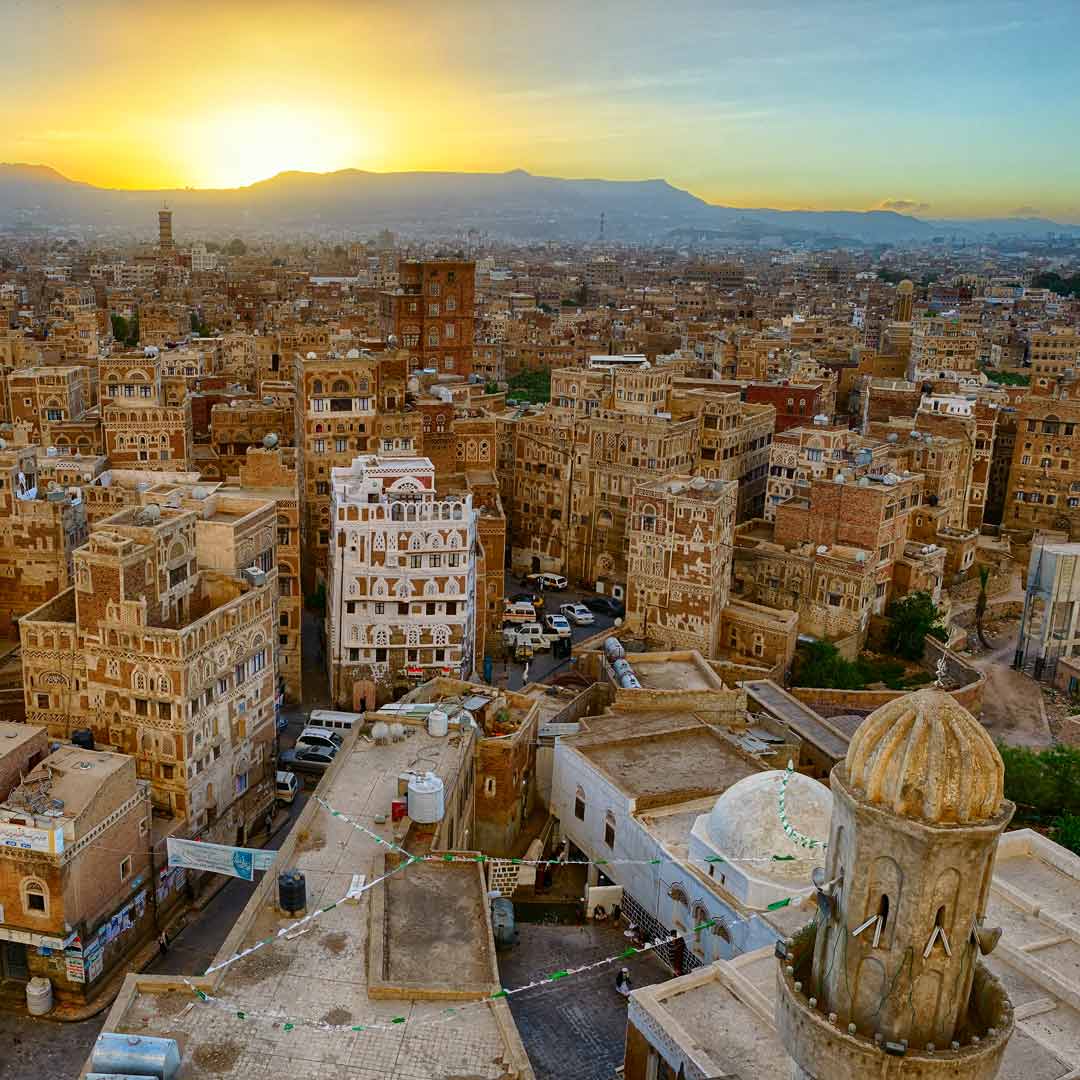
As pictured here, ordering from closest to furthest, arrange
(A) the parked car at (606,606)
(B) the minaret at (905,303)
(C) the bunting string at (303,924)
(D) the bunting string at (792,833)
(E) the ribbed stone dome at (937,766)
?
(E) the ribbed stone dome at (937,766)
(C) the bunting string at (303,924)
(D) the bunting string at (792,833)
(A) the parked car at (606,606)
(B) the minaret at (905,303)

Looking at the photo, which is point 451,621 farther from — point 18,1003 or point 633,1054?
point 633,1054

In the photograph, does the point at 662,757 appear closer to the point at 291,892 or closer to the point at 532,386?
the point at 291,892

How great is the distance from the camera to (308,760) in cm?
3919

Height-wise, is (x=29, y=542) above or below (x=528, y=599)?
above

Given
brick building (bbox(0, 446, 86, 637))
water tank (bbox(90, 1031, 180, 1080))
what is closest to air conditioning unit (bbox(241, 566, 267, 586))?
brick building (bbox(0, 446, 86, 637))

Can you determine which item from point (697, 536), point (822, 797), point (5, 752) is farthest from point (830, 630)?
point (5, 752)

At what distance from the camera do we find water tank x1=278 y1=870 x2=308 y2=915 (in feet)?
78.6

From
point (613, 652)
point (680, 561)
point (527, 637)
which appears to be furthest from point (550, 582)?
point (613, 652)

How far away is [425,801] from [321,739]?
1390 centimetres

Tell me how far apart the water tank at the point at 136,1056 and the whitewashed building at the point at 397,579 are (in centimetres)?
2408

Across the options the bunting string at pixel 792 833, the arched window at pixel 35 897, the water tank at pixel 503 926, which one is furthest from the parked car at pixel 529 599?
the arched window at pixel 35 897

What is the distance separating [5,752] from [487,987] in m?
→ 14.8

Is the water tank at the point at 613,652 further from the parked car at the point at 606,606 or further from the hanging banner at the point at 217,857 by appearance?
the hanging banner at the point at 217,857

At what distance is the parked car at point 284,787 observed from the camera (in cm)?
3750
